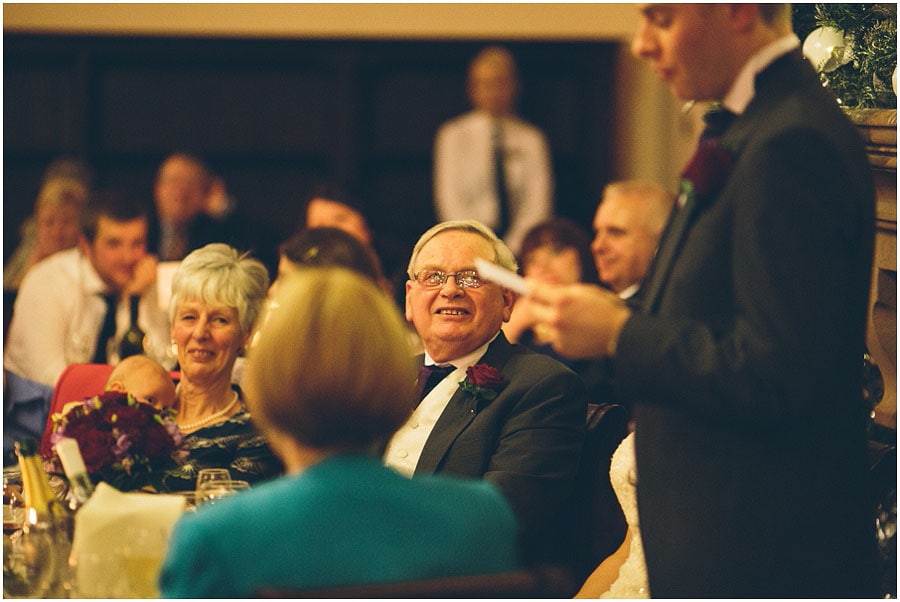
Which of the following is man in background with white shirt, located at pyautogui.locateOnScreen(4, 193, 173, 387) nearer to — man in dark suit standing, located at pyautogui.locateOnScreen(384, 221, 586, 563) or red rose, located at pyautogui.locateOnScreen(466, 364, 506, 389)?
man in dark suit standing, located at pyautogui.locateOnScreen(384, 221, 586, 563)

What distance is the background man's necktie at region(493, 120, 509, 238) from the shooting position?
8.32 meters

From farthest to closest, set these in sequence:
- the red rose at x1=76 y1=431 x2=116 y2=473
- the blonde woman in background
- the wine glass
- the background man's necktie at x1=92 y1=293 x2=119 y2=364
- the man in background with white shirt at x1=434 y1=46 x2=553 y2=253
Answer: the man in background with white shirt at x1=434 y1=46 x2=553 y2=253, the blonde woman in background, the background man's necktie at x1=92 y1=293 x2=119 y2=364, the red rose at x1=76 y1=431 x2=116 y2=473, the wine glass

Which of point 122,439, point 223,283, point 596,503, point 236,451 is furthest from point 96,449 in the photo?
point 596,503

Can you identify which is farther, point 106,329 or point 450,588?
point 106,329

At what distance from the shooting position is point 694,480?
178 centimetres

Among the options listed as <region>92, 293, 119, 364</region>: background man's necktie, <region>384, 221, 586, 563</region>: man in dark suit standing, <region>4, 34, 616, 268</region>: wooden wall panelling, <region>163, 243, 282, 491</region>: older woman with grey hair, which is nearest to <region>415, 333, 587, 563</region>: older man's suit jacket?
<region>384, 221, 586, 563</region>: man in dark suit standing

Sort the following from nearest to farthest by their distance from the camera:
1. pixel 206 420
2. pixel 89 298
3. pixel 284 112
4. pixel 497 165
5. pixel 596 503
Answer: pixel 596 503, pixel 206 420, pixel 89 298, pixel 497 165, pixel 284 112

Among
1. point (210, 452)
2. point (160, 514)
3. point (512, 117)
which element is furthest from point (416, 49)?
point (160, 514)

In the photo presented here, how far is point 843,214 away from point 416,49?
286 inches

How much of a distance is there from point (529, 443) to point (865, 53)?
1.18 m

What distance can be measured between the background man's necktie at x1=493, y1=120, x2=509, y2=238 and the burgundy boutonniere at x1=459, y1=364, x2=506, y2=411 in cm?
542

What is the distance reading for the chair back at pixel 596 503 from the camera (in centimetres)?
290

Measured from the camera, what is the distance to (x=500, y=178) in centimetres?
833

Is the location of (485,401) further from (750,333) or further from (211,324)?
(750,333)
